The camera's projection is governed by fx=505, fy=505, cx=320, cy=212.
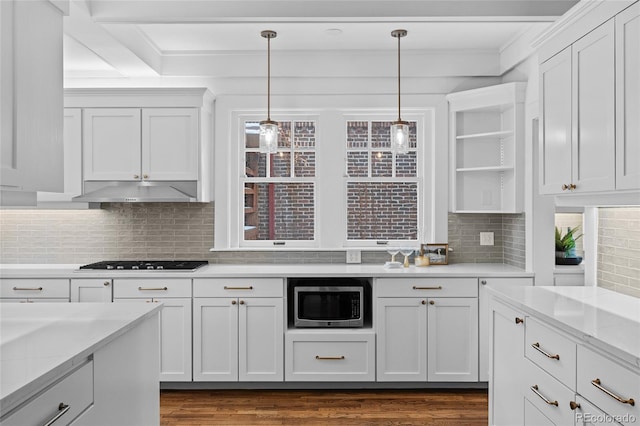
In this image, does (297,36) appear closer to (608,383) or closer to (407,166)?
(407,166)

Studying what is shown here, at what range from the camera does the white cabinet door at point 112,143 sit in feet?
13.3

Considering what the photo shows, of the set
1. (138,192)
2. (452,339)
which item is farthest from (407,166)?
(138,192)

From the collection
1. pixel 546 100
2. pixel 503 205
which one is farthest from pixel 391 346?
pixel 546 100

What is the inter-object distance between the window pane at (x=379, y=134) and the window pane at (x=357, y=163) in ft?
0.44

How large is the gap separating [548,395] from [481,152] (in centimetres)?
246

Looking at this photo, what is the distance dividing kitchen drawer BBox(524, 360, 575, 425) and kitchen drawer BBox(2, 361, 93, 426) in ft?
6.16

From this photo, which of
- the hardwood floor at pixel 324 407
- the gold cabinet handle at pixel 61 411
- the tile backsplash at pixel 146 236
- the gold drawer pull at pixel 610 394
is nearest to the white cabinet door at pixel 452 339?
the hardwood floor at pixel 324 407

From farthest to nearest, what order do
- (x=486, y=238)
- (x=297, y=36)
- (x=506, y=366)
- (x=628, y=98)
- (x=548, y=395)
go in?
(x=486, y=238) → (x=297, y=36) → (x=506, y=366) → (x=548, y=395) → (x=628, y=98)

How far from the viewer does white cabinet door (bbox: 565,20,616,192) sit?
228 centimetres

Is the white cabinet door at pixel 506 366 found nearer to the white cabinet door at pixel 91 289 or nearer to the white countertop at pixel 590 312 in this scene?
the white countertop at pixel 590 312

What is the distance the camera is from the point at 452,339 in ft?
12.6

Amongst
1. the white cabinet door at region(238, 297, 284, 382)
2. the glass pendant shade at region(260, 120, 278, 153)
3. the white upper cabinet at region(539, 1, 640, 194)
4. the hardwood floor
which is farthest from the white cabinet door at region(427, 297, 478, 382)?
the glass pendant shade at region(260, 120, 278, 153)

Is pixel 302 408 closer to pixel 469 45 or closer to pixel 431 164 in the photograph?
pixel 431 164

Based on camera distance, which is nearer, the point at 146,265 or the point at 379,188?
the point at 146,265
